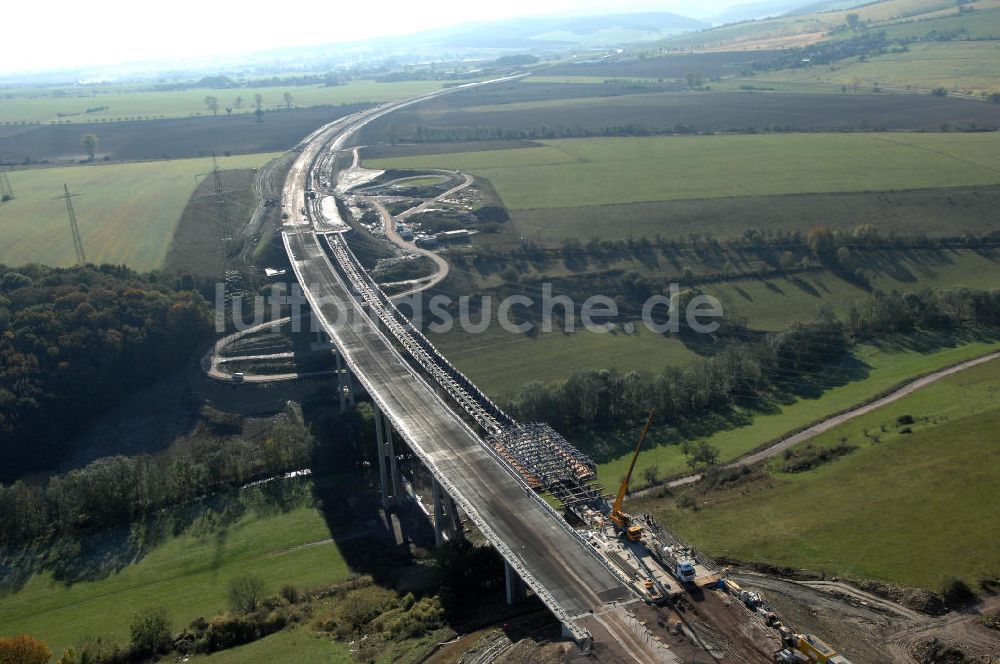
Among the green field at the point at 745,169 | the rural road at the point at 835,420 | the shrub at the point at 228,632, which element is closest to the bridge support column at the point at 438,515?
the shrub at the point at 228,632

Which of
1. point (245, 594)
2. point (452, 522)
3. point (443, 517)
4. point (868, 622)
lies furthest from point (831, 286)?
point (245, 594)

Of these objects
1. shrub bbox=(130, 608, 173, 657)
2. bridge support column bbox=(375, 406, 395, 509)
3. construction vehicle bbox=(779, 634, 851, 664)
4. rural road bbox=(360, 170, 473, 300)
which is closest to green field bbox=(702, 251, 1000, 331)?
rural road bbox=(360, 170, 473, 300)

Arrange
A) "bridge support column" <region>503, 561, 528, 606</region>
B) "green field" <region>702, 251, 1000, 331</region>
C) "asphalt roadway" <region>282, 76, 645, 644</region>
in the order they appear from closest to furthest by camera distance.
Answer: "asphalt roadway" <region>282, 76, 645, 644</region>
"bridge support column" <region>503, 561, 528, 606</region>
"green field" <region>702, 251, 1000, 331</region>

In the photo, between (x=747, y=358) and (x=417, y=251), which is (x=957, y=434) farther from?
(x=417, y=251)

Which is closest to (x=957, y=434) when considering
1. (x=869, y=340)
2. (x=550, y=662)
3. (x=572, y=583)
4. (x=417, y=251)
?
(x=869, y=340)

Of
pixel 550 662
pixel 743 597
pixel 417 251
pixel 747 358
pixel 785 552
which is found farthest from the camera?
pixel 417 251

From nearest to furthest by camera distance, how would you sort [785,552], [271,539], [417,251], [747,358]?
[785,552] → [271,539] → [747,358] → [417,251]

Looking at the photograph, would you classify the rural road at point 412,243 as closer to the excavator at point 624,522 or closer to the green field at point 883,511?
the green field at point 883,511

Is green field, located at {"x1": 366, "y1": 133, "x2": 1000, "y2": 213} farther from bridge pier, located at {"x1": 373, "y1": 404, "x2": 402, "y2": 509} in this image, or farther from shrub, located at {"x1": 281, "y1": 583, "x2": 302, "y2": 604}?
shrub, located at {"x1": 281, "y1": 583, "x2": 302, "y2": 604}
